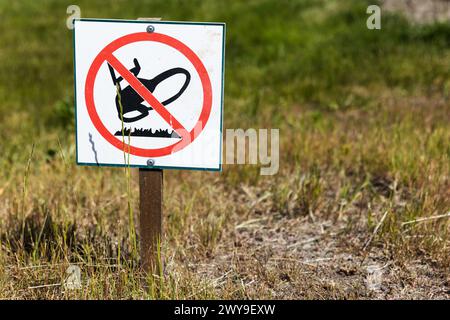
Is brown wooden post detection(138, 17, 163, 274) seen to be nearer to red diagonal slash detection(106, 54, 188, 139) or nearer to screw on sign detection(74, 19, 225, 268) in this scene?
screw on sign detection(74, 19, 225, 268)

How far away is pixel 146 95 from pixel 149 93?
0.05 ft

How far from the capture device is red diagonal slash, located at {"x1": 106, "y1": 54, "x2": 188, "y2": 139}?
8.75 feet

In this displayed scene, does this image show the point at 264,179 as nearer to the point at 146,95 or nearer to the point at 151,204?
the point at 151,204

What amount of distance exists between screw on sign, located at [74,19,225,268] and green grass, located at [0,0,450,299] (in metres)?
0.21

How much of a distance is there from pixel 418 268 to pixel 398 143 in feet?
4.81

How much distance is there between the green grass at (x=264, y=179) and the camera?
287cm

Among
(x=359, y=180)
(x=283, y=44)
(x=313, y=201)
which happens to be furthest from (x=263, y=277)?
(x=283, y=44)

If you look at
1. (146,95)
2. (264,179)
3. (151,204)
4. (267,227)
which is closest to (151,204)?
(151,204)

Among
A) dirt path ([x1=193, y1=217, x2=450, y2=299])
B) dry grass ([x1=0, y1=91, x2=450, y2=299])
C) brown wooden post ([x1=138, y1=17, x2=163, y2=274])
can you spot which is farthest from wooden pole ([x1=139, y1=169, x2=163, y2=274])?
dirt path ([x1=193, y1=217, x2=450, y2=299])

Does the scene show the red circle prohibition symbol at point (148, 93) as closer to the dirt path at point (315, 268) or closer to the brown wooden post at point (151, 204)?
the brown wooden post at point (151, 204)

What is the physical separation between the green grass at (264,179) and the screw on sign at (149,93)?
0.21 metres

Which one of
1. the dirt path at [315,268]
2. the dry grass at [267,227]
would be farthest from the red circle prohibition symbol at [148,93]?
the dirt path at [315,268]

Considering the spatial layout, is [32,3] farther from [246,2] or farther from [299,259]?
[299,259]

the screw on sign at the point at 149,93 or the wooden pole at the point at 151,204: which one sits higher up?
the screw on sign at the point at 149,93
